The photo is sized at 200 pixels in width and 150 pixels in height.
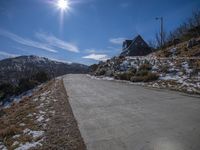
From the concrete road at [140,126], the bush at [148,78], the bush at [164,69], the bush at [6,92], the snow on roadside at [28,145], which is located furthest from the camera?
the bush at [6,92]

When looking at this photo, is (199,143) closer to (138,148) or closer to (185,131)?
(185,131)

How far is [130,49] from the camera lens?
49.2 m

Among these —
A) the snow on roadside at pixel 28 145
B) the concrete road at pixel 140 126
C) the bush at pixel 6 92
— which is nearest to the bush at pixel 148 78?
the concrete road at pixel 140 126

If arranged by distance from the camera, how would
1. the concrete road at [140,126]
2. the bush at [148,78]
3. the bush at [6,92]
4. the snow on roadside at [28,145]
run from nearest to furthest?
1. the concrete road at [140,126]
2. the snow on roadside at [28,145]
3. the bush at [148,78]
4. the bush at [6,92]

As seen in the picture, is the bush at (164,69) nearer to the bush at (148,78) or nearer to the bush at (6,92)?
the bush at (148,78)

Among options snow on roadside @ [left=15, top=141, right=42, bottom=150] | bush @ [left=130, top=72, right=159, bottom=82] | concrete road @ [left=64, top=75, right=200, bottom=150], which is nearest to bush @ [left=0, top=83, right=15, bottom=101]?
bush @ [left=130, top=72, right=159, bottom=82]

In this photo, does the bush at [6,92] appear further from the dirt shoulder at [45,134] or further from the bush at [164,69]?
the dirt shoulder at [45,134]

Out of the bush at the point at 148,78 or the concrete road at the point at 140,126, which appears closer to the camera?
the concrete road at the point at 140,126

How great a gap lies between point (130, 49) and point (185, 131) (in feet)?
151

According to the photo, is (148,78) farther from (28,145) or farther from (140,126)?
(28,145)

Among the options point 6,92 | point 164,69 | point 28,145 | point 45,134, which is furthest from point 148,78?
point 6,92

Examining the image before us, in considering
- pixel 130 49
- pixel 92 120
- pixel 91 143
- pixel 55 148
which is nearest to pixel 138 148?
pixel 91 143

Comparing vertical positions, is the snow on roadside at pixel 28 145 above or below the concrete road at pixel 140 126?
below

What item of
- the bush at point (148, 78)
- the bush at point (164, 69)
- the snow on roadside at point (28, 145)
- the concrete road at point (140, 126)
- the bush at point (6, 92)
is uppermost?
the bush at point (164, 69)
